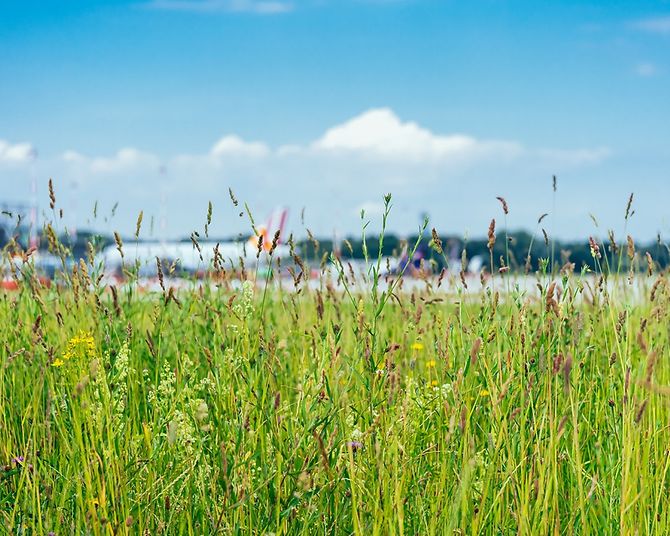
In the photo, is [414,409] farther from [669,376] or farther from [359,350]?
[669,376]

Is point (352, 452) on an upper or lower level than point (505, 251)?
lower

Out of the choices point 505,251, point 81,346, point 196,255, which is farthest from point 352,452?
point 196,255

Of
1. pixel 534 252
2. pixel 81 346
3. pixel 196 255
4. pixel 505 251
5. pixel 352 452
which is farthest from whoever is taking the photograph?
pixel 196 255

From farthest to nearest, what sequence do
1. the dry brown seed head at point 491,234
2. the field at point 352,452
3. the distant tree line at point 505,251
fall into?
the distant tree line at point 505,251 < the dry brown seed head at point 491,234 < the field at point 352,452

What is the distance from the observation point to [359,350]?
1981 millimetres

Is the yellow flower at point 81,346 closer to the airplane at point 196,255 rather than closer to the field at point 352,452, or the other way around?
the field at point 352,452

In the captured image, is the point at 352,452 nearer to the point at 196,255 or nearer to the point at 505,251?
the point at 505,251

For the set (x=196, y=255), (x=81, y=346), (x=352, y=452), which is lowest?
(x=352, y=452)

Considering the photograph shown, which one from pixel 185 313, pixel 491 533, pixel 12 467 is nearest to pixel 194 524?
pixel 12 467

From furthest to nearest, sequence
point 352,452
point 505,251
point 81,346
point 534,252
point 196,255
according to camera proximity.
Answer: point 196,255 < point 534,252 < point 505,251 < point 81,346 < point 352,452

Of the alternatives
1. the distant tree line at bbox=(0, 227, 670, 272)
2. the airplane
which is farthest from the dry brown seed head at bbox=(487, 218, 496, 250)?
the airplane

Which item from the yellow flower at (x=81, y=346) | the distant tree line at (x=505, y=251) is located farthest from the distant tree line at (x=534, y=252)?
the yellow flower at (x=81, y=346)

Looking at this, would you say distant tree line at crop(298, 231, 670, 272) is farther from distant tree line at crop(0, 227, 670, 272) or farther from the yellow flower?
the yellow flower

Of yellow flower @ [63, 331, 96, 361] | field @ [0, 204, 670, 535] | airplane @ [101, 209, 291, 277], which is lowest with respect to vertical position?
field @ [0, 204, 670, 535]
